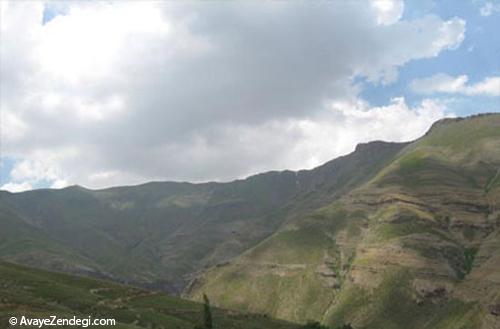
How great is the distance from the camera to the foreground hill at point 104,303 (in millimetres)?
104700

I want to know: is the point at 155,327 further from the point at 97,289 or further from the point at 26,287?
the point at 97,289

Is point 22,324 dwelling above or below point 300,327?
above

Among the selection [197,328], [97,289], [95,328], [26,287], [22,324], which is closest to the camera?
[22,324]

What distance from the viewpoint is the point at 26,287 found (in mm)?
126688

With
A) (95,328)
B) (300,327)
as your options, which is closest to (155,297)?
(300,327)

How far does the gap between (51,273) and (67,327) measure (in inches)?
3551

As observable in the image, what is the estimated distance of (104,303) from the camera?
123 meters

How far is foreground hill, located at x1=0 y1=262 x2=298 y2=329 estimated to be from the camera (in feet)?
344

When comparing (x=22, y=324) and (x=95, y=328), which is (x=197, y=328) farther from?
(x=22, y=324)

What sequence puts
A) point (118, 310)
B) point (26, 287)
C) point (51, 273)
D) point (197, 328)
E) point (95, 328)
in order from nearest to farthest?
point (95, 328) → point (197, 328) → point (118, 310) → point (26, 287) → point (51, 273)

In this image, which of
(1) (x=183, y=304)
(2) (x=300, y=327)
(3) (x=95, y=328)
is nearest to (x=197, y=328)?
(3) (x=95, y=328)

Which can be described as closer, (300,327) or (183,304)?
(300,327)

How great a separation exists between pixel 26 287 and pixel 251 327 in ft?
152

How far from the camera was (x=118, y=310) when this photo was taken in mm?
115312
